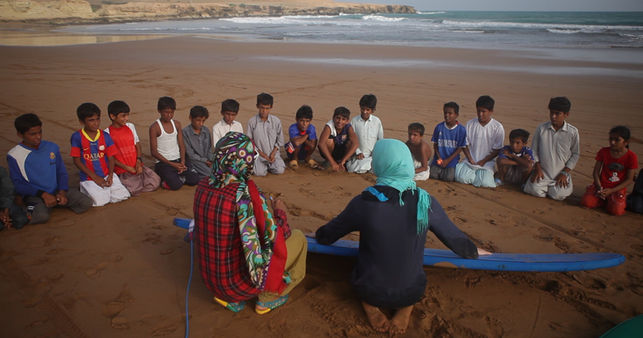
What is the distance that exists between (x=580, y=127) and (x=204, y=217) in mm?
7422

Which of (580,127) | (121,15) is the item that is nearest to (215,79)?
(580,127)

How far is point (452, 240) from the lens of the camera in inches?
101

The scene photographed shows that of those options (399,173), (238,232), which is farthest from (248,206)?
(399,173)

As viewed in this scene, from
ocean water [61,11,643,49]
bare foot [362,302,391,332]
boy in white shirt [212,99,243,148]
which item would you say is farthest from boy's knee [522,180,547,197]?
ocean water [61,11,643,49]

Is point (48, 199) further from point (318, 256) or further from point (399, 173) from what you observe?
point (399, 173)

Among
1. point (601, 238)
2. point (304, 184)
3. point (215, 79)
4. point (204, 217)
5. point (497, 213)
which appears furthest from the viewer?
point (215, 79)

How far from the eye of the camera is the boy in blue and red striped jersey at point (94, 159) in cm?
421

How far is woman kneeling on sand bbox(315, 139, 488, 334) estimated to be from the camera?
2344 mm

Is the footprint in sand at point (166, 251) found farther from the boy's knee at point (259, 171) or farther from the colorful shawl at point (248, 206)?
the boy's knee at point (259, 171)

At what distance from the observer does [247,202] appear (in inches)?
93.4

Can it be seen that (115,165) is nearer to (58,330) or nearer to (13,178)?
(13,178)

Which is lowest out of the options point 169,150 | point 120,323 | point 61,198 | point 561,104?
point 120,323

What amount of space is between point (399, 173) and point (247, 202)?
919mm

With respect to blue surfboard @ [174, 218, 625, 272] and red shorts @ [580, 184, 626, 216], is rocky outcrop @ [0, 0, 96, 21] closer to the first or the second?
blue surfboard @ [174, 218, 625, 272]
